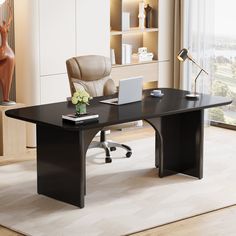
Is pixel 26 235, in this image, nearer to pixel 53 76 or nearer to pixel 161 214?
pixel 161 214

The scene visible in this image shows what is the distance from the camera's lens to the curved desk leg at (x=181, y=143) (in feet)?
22.6

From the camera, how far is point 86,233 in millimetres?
5527

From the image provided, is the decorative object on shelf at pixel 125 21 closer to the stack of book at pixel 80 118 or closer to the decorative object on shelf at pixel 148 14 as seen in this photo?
the decorative object on shelf at pixel 148 14

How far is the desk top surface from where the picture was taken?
6065 mm

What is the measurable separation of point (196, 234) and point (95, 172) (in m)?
1.85

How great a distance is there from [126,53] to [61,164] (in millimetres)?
3159

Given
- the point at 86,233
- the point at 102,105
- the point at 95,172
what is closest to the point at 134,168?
the point at 95,172

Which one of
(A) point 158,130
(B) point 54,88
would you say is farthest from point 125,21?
(A) point 158,130

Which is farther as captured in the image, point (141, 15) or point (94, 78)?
point (141, 15)

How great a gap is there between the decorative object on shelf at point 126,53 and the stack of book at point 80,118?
305 centimetres

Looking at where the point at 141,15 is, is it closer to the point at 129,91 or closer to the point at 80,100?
the point at 129,91

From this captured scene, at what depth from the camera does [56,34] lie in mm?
8109

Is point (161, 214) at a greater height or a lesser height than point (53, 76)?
lesser

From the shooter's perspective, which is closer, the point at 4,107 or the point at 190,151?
the point at 190,151
